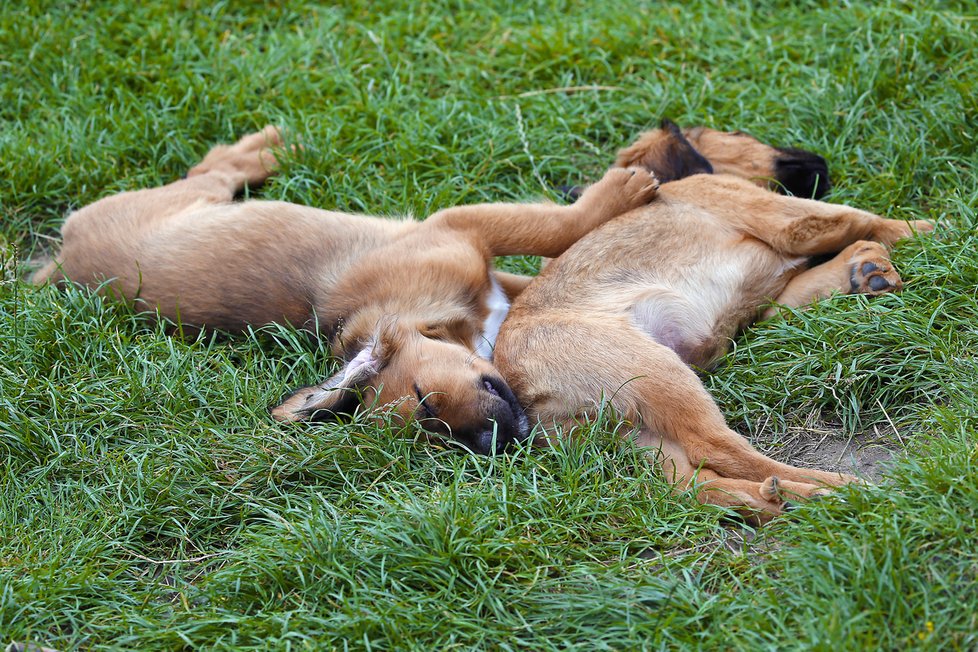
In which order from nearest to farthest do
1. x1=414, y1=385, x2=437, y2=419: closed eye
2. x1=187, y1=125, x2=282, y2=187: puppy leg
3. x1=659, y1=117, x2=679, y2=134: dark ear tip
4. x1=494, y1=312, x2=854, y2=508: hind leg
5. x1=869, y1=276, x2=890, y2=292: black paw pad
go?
x1=494, y1=312, x2=854, y2=508: hind leg, x1=414, y1=385, x2=437, y2=419: closed eye, x1=869, y1=276, x2=890, y2=292: black paw pad, x1=659, y1=117, x2=679, y2=134: dark ear tip, x1=187, y1=125, x2=282, y2=187: puppy leg

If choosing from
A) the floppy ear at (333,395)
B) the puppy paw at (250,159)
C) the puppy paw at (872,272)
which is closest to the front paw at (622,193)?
the puppy paw at (872,272)

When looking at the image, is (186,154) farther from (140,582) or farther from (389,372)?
(140,582)

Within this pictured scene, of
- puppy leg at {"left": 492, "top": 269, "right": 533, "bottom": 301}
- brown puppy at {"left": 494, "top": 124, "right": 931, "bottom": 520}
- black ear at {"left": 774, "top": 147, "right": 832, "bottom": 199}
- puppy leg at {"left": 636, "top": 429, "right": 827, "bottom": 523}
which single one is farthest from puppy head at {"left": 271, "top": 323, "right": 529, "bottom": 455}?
black ear at {"left": 774, "top": 147, "right": 832, "bottom": 199}

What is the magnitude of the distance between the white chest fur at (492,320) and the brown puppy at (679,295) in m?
0.21

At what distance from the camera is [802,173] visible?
5.84 metres

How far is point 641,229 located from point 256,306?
221cm

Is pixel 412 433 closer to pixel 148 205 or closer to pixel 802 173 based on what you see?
pixel 148 205

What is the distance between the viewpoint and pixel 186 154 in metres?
7.00

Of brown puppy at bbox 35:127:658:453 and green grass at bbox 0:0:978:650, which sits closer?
green grass at bbox 0:0:978:650

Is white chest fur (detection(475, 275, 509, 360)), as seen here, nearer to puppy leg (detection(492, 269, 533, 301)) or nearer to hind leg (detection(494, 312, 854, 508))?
puppy leg (detection(492, 269, 533, 301))

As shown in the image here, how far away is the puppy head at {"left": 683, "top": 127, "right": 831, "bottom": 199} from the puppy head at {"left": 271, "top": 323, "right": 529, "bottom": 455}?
2069mm

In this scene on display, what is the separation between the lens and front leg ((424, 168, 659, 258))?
218 inches

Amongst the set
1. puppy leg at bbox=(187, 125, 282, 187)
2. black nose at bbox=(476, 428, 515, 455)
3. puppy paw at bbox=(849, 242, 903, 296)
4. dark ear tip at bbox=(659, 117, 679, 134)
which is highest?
dark ear tip at bbox=(659, 117, 679, 134)

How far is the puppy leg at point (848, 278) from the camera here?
200 inches
